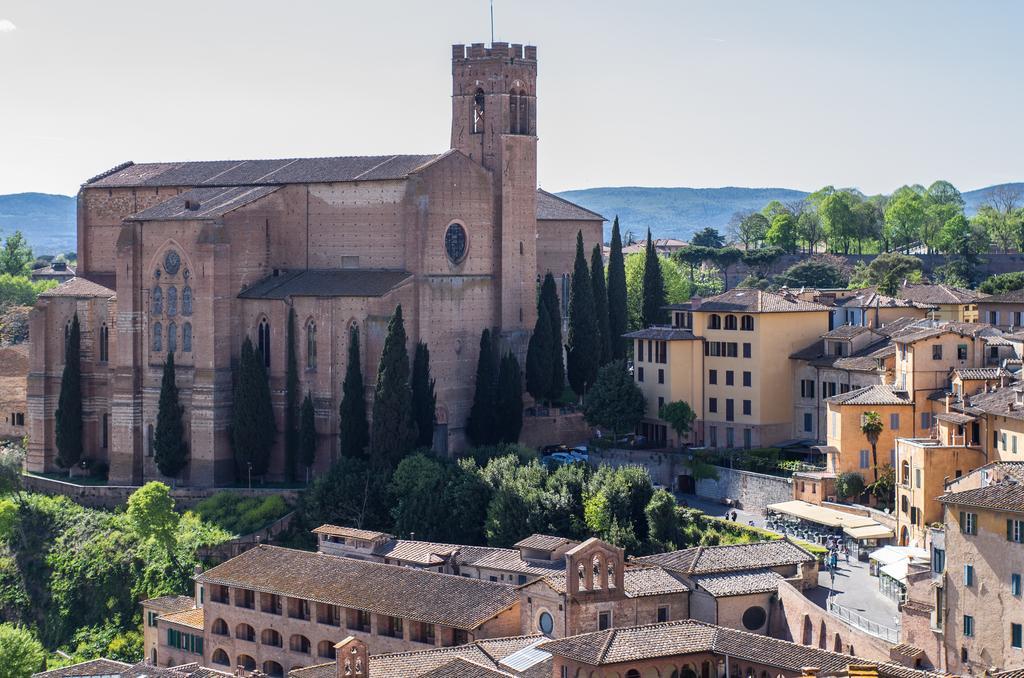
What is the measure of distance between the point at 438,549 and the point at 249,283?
661 inches

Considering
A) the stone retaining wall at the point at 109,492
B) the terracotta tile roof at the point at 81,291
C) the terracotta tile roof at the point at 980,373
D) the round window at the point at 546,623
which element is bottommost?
the round window at the point at 546,623

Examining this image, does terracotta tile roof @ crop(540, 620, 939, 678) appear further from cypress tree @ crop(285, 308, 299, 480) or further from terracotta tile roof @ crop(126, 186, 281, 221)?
terracotta tile roof @ crop(126, 186, 281, 221)

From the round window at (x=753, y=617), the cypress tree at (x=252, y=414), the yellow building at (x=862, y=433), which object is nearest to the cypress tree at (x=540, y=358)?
the cypress tree at (x=252, y=414)

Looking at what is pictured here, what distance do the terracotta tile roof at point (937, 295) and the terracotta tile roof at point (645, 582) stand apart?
2744cm

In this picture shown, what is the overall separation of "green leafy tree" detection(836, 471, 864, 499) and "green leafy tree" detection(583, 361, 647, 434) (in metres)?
10.4

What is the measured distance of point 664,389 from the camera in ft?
215

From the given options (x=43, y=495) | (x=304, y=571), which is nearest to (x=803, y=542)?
(x=304, y=571)

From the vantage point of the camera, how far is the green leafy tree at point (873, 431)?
187 ft

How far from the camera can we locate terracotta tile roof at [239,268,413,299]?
6494cm

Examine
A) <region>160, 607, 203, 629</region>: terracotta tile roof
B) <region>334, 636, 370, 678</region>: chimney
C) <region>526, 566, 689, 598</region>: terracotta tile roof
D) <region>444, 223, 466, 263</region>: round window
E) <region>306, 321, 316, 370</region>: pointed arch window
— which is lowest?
<region>160, 607, 203, 629</region>: terracotta tile roof

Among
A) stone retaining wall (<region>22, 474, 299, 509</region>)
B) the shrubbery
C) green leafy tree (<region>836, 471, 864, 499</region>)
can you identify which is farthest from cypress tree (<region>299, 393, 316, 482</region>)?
green leafy tree (<region>836, 471, 864, 499</region>)

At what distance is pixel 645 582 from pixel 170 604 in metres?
17.3

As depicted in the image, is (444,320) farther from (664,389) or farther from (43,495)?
(43,495)

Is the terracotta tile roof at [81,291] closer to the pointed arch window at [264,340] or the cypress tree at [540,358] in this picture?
the pointed arch window at [264,340]
